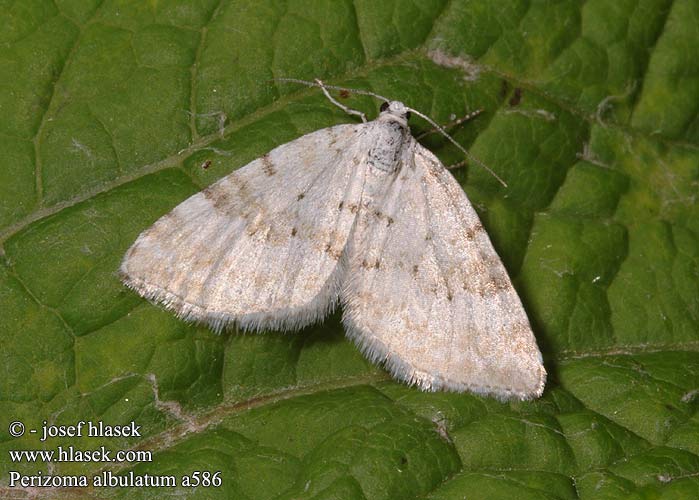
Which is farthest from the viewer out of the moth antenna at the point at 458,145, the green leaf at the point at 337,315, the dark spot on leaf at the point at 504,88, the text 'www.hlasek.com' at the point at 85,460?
the dark spot on leaf at the point at 504,88

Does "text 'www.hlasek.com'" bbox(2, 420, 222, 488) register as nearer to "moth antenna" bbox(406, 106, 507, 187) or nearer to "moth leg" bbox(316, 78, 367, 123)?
"moth leg" bbox(316, 78, 367, 123)

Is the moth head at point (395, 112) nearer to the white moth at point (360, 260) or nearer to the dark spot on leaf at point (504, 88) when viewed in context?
the white moth at point (360, 260)

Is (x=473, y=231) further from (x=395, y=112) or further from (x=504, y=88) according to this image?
(x=504, y=88)

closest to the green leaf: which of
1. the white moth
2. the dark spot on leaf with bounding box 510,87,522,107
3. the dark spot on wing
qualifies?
the dark spot on leaf with bounding box 510,87,522,107

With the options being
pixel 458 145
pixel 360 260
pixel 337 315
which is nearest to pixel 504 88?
pixel 458 145

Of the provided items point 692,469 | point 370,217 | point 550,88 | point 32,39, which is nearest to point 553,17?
point 550,88

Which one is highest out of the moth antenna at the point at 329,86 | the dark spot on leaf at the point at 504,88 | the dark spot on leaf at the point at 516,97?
the moth antenna at the point at 329,86

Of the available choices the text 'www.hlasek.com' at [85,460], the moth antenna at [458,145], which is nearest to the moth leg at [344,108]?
the moth antenna at [458,145]
